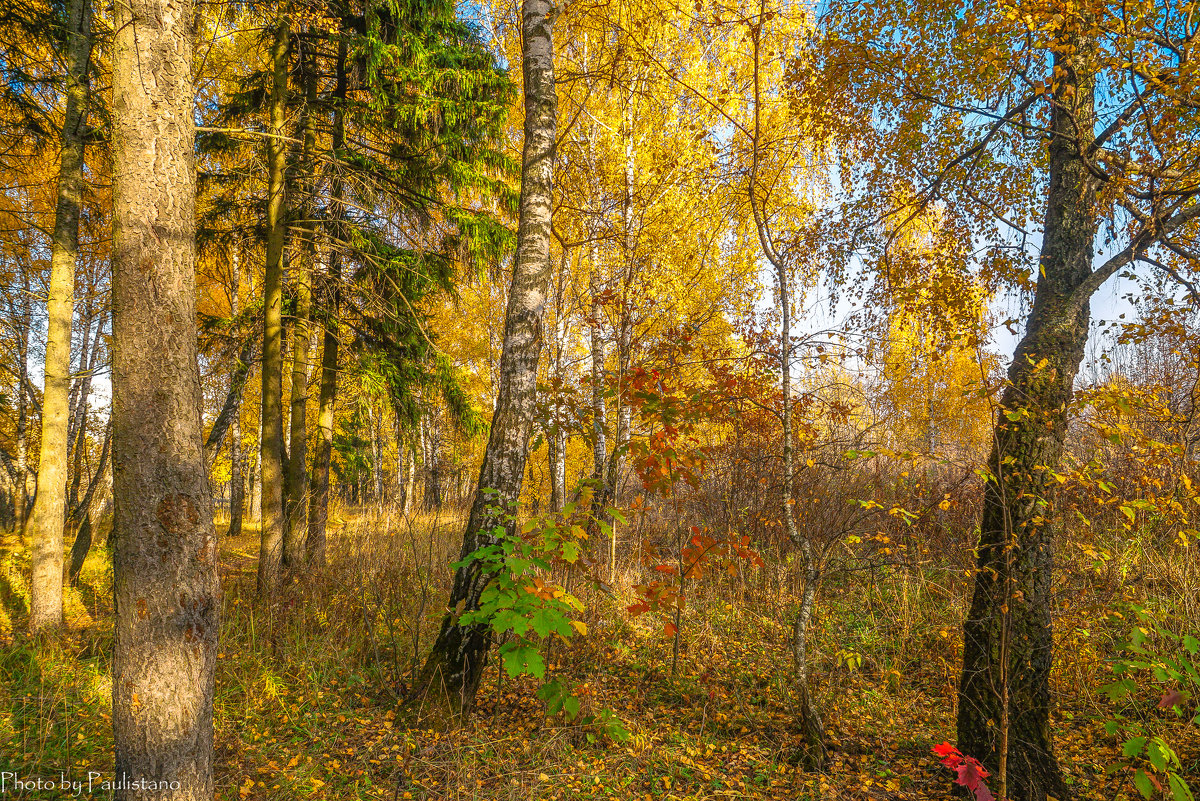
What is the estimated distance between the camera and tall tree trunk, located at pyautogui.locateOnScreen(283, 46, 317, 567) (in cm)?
533

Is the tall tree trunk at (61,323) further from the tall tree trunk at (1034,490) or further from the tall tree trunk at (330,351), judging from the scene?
the tall tree trunk at (1034,490)

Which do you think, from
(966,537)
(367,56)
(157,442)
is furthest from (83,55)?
(966,537)

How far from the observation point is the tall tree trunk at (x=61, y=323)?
4.56 meters

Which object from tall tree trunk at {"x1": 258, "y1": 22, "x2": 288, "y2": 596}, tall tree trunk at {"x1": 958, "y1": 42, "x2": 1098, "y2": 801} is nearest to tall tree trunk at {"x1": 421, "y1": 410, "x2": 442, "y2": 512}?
tall tree trunk at {"x1": 258, "y1": 22, "x2": 288, "y2": 596}

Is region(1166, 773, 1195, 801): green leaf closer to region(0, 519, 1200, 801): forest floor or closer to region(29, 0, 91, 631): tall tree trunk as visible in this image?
region(0, 519, 1200, 801): forest floor

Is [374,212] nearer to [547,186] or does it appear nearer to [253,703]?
[547,186]

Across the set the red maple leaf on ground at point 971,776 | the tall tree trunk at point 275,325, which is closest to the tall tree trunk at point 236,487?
the tall tree trunk at point 275,325

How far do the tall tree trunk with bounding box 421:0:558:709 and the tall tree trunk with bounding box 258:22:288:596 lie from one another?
9.91 feet

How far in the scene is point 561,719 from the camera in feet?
11.1

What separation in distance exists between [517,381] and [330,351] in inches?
173

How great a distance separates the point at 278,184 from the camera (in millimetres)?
5484

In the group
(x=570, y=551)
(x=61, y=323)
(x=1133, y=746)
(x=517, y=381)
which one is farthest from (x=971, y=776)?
(x=61, y=323)

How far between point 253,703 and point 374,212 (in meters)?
4.70

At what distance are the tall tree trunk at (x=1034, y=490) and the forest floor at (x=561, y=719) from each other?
1.45 feet
